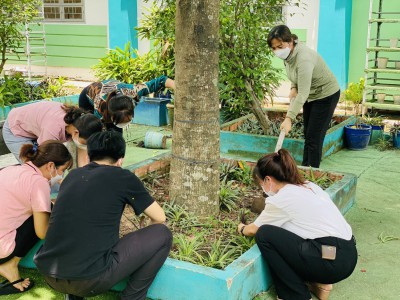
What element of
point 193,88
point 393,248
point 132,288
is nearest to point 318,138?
point 393,248

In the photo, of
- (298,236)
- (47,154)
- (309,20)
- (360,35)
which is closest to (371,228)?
(298,236)

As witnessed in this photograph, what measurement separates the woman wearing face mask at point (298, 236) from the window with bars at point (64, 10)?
11608 millimetres

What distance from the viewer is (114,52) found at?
976 cm

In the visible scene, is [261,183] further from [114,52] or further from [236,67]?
[114,52]

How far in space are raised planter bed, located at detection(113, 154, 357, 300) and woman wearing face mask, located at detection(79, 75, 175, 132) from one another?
162 cm

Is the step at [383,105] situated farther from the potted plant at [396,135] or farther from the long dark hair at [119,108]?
the long dark hair at [119,108]

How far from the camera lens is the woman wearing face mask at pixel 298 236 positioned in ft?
10.8

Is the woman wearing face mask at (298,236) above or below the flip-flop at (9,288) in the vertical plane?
above

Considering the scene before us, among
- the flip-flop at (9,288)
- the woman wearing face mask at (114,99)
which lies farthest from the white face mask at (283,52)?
the flip-flop at (9,288)

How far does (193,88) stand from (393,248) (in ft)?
6.70

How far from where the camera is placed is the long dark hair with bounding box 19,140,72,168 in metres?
3.51

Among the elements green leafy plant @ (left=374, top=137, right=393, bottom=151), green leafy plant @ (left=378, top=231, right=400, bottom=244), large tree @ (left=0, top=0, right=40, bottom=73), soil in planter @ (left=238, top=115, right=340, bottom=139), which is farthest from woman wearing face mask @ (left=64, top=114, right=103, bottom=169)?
large tree @ (left=0, top=0, right=40, bottom=73)

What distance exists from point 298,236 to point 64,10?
40.8 feet

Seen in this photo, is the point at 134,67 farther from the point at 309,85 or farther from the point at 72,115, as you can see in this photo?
the point at 72,115
